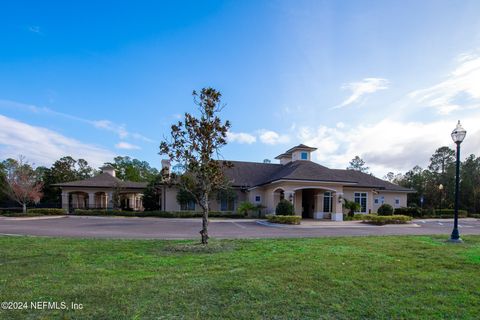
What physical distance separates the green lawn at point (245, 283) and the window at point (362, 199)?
22.1 m

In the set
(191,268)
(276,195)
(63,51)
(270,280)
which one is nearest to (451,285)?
(270,280)

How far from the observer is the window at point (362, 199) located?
30091mm

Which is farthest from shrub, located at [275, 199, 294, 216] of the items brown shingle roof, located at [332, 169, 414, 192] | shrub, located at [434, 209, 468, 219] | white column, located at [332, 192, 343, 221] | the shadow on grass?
shrub, located at [434, 209, 468, 219]

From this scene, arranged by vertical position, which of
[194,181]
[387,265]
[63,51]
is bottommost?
[387,265]

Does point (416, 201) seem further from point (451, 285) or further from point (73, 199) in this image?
point (73, 199)

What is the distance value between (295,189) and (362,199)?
10493 mm

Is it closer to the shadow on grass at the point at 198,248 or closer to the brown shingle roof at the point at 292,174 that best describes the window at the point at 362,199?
the brown shingle roof at the point at 292,174

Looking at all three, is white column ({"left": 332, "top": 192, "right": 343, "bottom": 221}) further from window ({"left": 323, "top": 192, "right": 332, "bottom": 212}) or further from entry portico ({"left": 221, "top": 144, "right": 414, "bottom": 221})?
window ({"left": 323, "top": 192, "right": 332, "bottom": 212})

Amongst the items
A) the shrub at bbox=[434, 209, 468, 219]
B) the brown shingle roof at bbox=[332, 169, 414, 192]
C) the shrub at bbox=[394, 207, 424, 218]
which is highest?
the brown shingle roof at bbox=[332, 169, 414, 192]

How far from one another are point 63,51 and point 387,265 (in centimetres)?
1515

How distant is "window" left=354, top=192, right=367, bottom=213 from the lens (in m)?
30.1

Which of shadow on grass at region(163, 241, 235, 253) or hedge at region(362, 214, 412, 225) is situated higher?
shadow on grass at region(163, 241, 235, 253)

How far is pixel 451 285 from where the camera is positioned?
5.17 m

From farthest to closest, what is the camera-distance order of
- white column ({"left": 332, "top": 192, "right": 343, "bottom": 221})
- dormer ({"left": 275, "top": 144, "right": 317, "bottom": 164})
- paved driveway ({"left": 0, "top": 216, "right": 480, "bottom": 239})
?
dormer ({"left": 275, "top": 144, "right": 317, "bottom": 164})
white column ({"left": 332, "top": 192, "right": 343, "bottom": 221})
paved driveway ({"left": 0, "top": 216, "right": 480, "bottom": 239})
